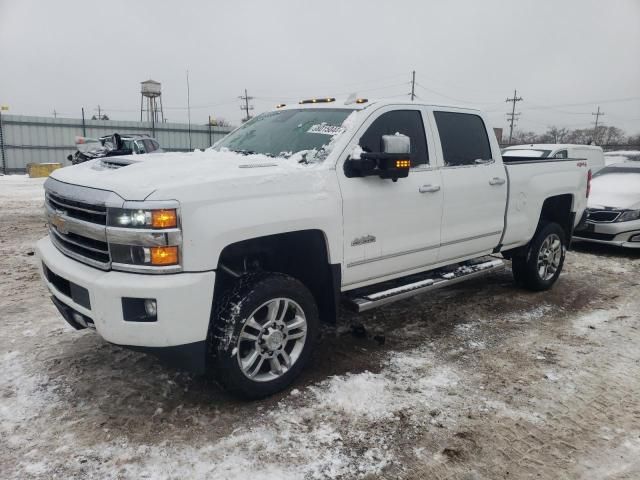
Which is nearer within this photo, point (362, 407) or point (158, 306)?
point (158, 306)

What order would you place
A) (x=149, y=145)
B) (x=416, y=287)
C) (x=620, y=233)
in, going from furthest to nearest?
(x=149, y=145)
(x=620, y=233)
(x=416, y=287)

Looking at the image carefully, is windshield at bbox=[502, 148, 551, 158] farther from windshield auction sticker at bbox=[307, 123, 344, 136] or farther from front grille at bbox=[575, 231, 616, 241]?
windshield auction sticker at bbox=[307, 123, 344, 136]

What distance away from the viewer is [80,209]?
306cm

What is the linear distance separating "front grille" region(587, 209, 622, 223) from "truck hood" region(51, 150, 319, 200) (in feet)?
22.0

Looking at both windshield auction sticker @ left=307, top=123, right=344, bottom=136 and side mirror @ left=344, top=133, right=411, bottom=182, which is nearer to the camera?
side mirror @ left=344, top=133, right=411, bottom=182

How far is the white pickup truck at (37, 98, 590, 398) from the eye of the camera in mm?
2812

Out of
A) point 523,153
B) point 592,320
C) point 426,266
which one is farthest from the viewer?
point 523,153

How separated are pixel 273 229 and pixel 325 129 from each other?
1146mm

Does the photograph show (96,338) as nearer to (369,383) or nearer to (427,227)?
(369,383)

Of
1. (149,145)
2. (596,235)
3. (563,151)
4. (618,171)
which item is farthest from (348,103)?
(149,145)

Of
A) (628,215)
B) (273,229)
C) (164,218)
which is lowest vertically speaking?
(628,215)

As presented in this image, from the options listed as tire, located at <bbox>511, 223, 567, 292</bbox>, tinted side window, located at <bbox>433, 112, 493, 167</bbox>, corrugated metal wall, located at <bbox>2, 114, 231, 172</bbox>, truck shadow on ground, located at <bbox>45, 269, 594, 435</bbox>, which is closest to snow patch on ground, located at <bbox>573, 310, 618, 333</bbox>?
truck shadow on ground, located at <bbox>45, 269, 594, 435</bbox>

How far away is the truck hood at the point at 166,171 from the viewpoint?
2850mm

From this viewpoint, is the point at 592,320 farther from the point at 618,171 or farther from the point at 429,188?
the point at 618,171
